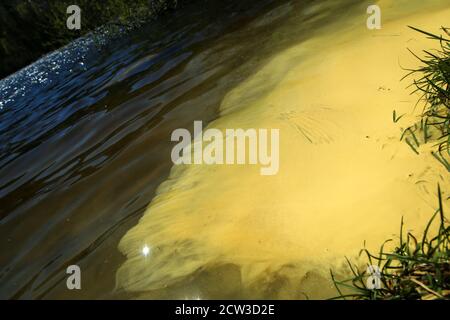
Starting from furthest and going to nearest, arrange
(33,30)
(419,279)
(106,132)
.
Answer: (33,30) < (106,132) < (419,279)

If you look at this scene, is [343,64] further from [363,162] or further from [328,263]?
[328,263]

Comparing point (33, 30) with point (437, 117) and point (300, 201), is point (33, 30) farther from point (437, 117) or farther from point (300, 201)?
point (437, 117)

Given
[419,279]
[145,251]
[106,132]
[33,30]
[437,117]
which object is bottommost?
[145,251]

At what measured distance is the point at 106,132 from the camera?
674 centimetres

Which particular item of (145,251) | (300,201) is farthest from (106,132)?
(300,201)

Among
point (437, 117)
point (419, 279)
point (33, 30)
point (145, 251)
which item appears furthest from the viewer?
point (33, 30)

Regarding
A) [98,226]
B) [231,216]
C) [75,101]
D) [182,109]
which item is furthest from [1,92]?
[231,216]

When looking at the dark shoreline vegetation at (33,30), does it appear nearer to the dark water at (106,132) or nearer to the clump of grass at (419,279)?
the dark water at (106,132)

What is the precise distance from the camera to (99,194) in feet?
15.9

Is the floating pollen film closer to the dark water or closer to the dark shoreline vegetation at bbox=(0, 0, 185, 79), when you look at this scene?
the dark water

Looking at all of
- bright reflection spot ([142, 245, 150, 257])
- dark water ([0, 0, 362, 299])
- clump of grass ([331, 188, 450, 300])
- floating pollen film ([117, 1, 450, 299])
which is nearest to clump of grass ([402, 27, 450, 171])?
floating pollen film ([117, 1, 450, 299])

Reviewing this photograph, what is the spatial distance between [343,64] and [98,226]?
3618 millimetres

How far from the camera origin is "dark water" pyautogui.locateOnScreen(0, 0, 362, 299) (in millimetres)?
4008

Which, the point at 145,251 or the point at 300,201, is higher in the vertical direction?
the point at 300,201
